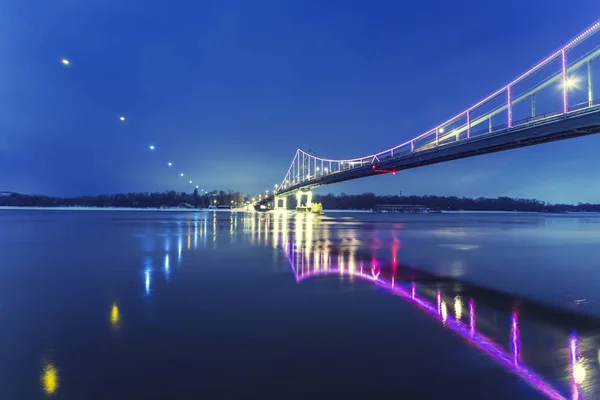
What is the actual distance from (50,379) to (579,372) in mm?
6465

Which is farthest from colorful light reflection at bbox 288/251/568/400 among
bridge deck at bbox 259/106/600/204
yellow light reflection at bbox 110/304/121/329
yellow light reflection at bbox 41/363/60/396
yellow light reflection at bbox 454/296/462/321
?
bridge deck at bbox 259/106/600/204

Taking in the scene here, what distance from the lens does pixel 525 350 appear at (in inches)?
219

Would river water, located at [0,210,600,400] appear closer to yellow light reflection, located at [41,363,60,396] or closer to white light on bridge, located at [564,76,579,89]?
yellow light reflection, located at [41,363,60,396]

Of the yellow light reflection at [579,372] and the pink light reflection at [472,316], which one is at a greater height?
the pink light reflection at [472,316]

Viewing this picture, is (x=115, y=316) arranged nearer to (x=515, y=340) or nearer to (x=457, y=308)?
(x=457, y=308)

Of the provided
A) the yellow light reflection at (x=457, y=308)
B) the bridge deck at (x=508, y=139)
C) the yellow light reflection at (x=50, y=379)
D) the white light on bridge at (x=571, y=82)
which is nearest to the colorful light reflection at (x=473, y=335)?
the yellow light reflection at (x=457, y=308)

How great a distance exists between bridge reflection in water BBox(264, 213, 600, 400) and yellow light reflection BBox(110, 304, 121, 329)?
4655 millimetres

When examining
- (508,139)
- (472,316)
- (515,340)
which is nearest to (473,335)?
(515,340)

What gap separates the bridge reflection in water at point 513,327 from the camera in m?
4.74

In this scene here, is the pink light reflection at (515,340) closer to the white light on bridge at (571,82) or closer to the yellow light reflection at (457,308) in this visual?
the yellow light reflection at (457,308)

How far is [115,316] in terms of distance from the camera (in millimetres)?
7117

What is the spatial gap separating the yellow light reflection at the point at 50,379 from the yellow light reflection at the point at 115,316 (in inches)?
64.8

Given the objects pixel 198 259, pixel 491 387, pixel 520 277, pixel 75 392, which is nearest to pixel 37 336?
pixel 75 392

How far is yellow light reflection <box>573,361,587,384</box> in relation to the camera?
15.2 feet
